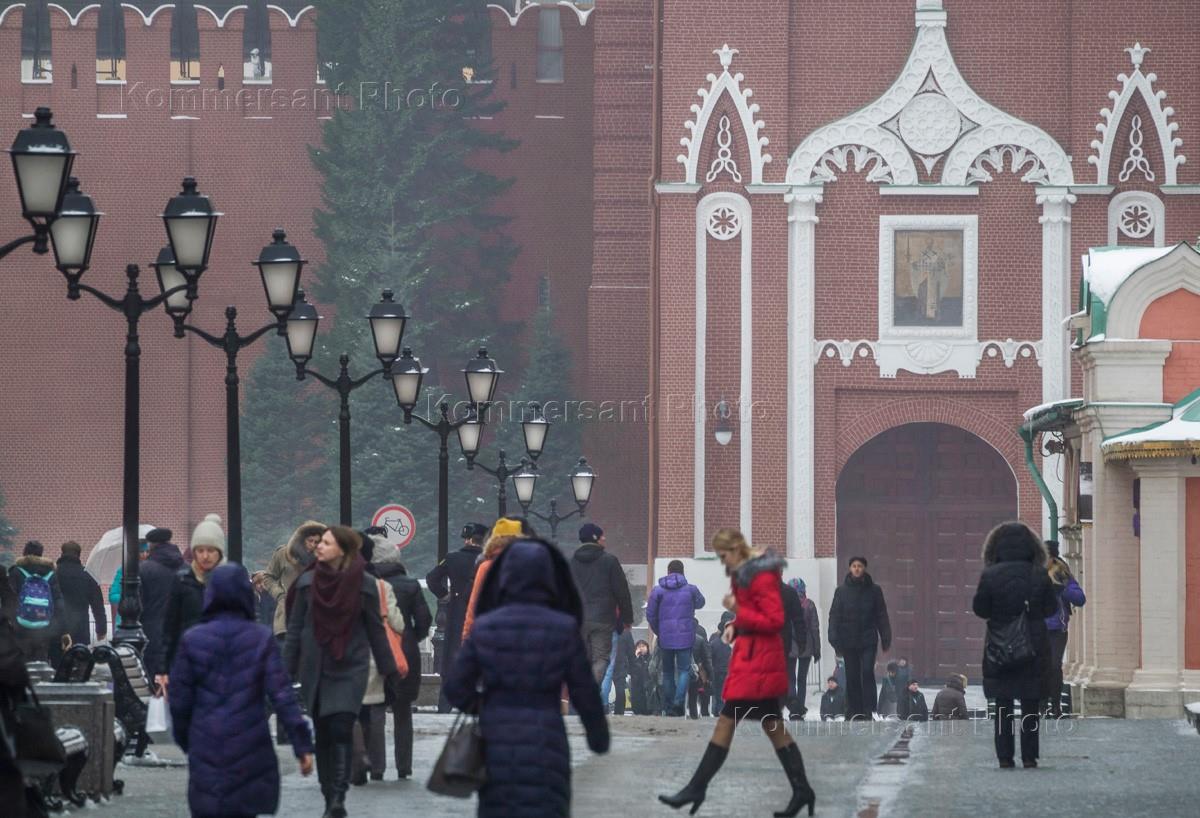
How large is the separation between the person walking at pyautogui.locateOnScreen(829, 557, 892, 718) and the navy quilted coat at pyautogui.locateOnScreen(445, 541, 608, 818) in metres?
11.7

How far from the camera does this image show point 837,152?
3575 cm

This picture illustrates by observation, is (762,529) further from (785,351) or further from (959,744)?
(959,744)

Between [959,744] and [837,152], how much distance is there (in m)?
20.2

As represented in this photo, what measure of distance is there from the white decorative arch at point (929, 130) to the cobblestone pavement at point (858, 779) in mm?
18526

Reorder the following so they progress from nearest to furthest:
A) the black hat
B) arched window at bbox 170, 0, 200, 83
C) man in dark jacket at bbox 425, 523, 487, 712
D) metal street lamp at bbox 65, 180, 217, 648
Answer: metal street lamp at bbox 65, 180, 217, 648 < the black hat < man in dark jacket at bbox 425, 523, 487, 712 < arched window at bbox 170, 0, 200, 83

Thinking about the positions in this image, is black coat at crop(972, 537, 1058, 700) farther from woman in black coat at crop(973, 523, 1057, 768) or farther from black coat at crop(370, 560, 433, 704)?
black coat at crop(370, 560, 433, 704)

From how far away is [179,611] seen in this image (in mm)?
12219

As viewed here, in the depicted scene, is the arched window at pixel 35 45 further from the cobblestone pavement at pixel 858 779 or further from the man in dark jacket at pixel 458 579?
the cobblestone pavement at pixel 858 779

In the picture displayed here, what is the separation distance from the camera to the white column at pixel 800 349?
116 ft

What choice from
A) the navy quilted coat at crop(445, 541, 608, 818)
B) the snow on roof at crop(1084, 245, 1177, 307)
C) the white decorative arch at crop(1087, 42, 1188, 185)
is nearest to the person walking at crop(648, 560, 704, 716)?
the snow on roof at crop(1084, 245, 1177, 307)

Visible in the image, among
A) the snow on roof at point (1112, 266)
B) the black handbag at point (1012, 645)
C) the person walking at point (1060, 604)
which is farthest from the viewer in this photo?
the snow on roof at point (1112, 266)

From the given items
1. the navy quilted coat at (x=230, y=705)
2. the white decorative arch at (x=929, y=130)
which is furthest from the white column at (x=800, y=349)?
the navy quilted coat at (x=230, y=705)

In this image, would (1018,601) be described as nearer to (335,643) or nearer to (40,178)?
(335,643)

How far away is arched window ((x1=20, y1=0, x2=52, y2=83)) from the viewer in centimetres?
4744
